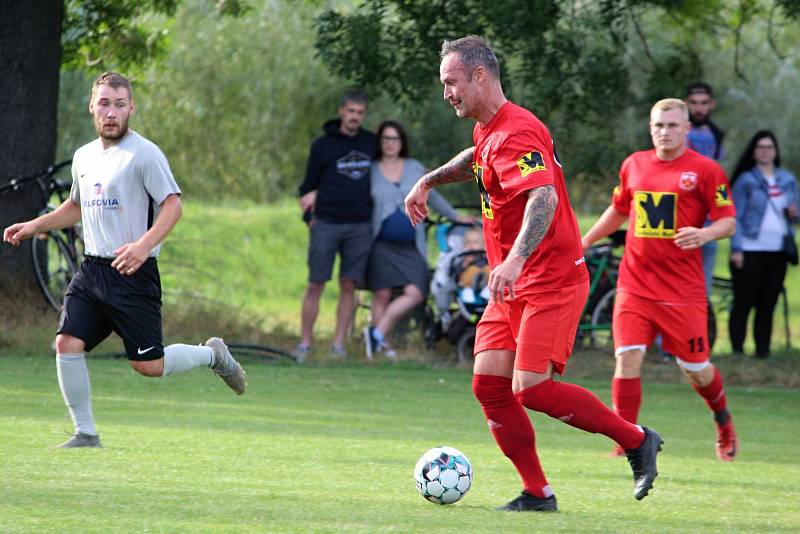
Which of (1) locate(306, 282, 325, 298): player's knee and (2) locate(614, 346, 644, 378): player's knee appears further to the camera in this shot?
(1) locate(306, 282, 325, 298): player's knee

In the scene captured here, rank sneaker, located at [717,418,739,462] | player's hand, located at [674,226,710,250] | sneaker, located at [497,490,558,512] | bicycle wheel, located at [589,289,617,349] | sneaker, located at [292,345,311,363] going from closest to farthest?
1. sneaker, located at [497,490,558,512]
2. player's hand, located at [674,226,710,250]
3. sneaker, located at [717,418,739,462]
4. sneaker, located at [292,345,311,363]
5. bicycle wheel, located at [589,289,617,349]

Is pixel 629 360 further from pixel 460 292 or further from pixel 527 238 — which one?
pixel 460 292

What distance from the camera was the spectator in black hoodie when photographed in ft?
43.6

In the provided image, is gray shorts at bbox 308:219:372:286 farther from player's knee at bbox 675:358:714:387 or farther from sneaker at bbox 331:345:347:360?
player's knee at bbox 675:358:714:387

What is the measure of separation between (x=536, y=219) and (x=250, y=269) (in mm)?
13999

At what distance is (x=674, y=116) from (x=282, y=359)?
19.0 feet

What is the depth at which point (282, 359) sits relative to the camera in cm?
1342

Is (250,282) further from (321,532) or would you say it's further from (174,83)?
(321,532)

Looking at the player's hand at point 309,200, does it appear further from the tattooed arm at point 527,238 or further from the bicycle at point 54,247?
the tattooed arm at point 527,238

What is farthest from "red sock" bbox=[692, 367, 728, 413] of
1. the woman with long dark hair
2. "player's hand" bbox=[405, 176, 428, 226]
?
the woman with long dark hair

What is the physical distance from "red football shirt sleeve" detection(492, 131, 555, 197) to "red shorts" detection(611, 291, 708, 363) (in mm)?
2794

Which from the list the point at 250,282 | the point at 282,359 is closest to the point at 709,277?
the point at 282,359

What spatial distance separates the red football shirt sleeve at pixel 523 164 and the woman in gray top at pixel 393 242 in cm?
709

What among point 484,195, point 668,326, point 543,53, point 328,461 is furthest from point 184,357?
point 543,53
